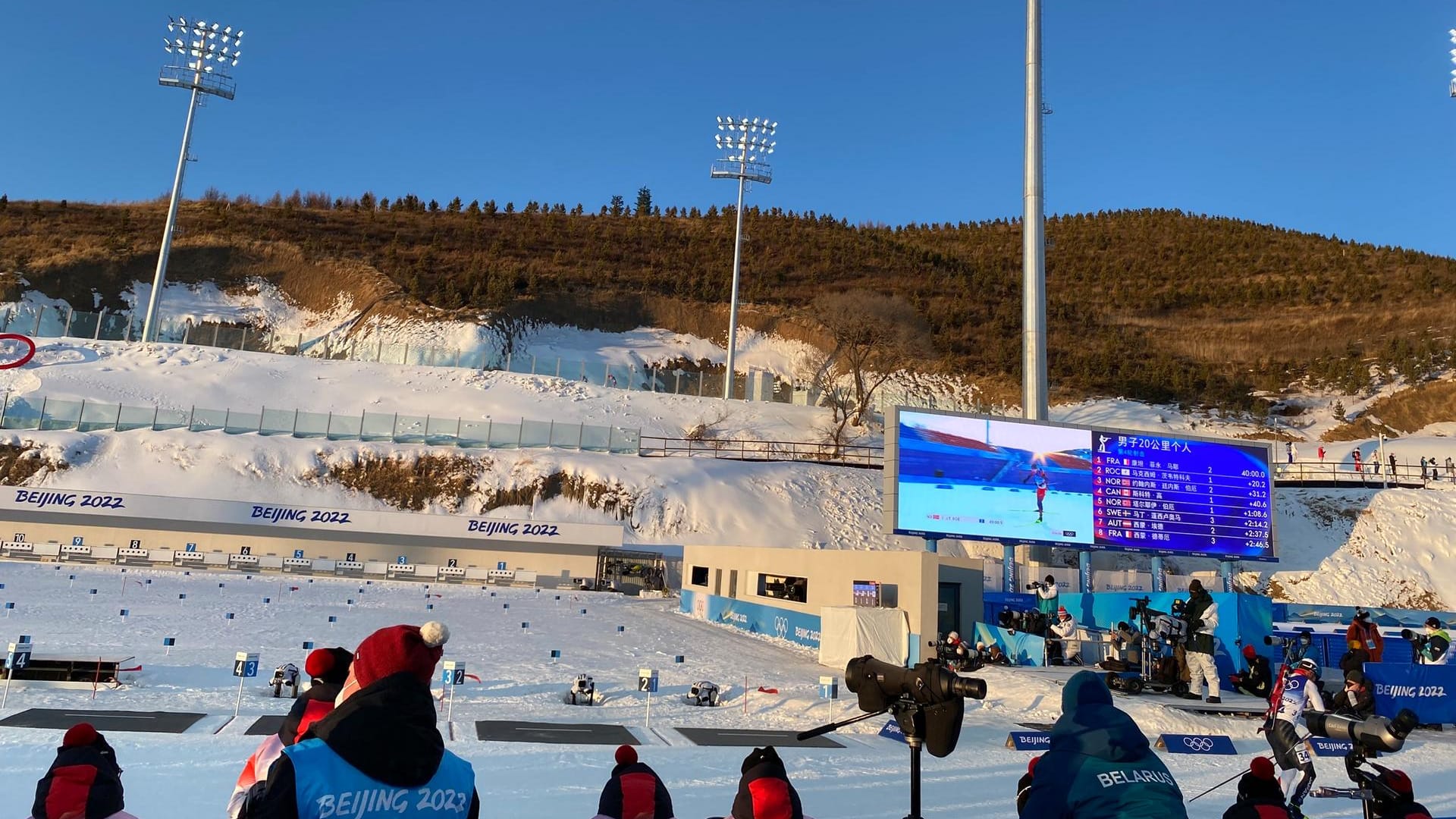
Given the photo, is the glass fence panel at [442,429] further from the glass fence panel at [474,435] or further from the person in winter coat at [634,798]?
the person in winter coat at [634,798]

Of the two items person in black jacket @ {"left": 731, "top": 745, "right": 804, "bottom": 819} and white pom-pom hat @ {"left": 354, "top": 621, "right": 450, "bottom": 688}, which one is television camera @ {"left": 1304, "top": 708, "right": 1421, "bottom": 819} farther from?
white pom-pom hat @ {"left": 354, "top": 621, "right": 450, "bottom": 688}

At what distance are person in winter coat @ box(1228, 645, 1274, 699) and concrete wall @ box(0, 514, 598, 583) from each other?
2741 cm

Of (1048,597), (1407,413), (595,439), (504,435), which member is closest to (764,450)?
(595,439)

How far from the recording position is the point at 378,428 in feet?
167

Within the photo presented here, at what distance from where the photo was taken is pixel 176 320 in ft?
238

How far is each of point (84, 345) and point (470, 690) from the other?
58.4 meters

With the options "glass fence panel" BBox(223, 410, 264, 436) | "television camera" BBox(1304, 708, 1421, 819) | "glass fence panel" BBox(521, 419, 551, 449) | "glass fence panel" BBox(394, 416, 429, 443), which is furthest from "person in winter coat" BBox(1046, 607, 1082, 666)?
"glass fence panel" BBox(223, 410, 264, 436)

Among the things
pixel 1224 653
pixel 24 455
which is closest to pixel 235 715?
pixel 1224 653

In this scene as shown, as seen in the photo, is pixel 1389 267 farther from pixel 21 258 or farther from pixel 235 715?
pixel 21 258

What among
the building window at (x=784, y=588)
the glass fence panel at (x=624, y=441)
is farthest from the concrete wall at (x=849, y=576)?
the glass fence panel at (x=624, y=441)

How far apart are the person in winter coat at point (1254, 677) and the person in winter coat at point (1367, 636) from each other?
181 cm

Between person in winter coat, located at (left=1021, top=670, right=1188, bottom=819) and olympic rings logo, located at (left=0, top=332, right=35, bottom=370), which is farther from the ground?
olympic rings logo, located at (left=0, top=332, right=35, bottom=370)

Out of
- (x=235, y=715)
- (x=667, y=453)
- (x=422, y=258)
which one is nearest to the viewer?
(x=235, y=715)

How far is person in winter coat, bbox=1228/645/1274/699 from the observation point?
18109mm
